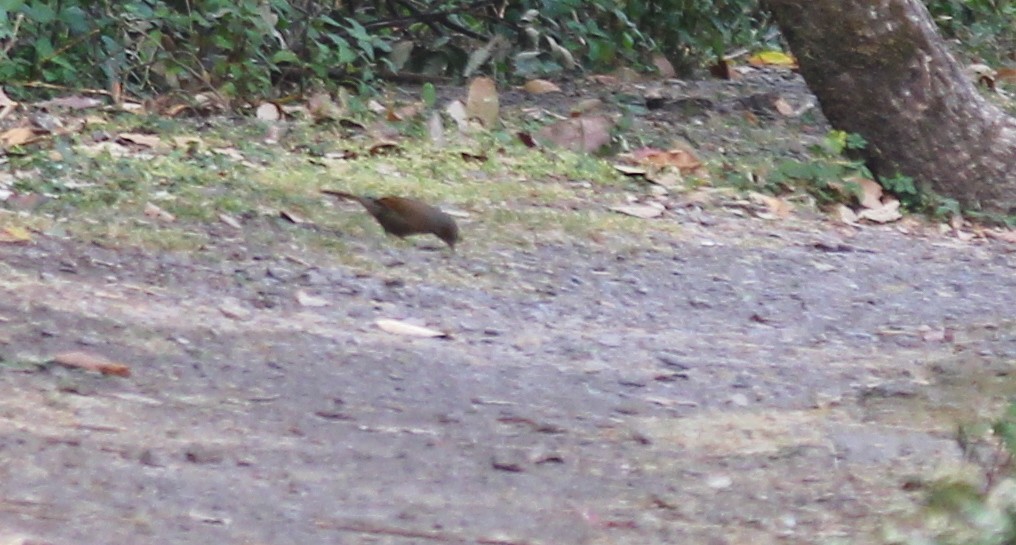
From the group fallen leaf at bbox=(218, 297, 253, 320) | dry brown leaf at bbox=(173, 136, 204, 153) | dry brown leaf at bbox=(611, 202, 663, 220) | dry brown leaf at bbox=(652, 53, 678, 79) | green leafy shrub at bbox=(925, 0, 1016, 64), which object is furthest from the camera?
green leafy shrub at bbox=(925, 0, 1016, 64)

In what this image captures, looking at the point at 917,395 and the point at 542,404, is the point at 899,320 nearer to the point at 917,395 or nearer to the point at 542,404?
the point at 917,395

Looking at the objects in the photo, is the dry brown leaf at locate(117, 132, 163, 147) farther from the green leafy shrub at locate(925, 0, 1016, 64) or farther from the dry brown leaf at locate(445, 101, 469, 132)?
the green leafy shrub at locate(925, 0, 1016, 64)

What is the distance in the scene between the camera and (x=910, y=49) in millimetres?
5523

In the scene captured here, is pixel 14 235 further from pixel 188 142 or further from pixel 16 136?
pixel 188 142

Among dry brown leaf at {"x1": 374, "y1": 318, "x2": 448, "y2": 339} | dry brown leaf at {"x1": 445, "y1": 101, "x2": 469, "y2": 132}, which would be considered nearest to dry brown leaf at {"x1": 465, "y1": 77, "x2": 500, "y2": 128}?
dry brown leaf at {"x1": 445, "y1": 101, "x2": 469, "y2": 132}

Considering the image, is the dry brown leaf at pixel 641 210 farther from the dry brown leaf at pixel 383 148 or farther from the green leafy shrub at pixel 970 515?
the green leafy shrub at pixel 970 515

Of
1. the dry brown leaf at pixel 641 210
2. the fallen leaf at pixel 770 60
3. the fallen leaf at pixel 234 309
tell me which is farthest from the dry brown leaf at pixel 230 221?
the fallen leaf at pixel 770 60

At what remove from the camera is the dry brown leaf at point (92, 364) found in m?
2.85

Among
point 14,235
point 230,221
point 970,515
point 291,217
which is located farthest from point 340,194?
point 970,515

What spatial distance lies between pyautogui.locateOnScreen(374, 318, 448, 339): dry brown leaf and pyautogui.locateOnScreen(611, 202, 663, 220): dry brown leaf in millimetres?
1540

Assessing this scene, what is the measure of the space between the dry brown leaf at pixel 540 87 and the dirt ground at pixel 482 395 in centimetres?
232

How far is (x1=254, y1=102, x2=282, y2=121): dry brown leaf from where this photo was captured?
572cm

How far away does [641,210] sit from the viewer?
4.98 meters

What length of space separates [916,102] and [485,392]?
2973mm
